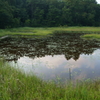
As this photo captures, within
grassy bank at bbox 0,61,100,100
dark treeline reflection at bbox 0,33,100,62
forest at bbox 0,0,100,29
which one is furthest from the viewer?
forest at bbox 0,0,100,29

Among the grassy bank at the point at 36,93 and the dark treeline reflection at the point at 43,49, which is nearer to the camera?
the grassy bank at the point at 36,93

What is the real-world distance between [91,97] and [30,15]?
6608cm

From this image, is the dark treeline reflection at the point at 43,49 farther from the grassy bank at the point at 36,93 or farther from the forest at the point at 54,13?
the forest at the point at 54,13

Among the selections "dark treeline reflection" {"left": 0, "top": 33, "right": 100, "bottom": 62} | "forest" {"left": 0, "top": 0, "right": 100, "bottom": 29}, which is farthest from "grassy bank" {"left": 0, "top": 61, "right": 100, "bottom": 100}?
"forest" {"left": 0, "top": 0, "right": 100, "bottom": 29}

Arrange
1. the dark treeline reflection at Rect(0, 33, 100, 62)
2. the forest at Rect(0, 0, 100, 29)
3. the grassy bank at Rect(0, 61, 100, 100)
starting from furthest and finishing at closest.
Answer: the forest at Rect(0, 0, 100, 29), the dark treeline reflection at Rect(0, 33, 100, 62), the grassy bank at Rect(0, 61, 100, 100)

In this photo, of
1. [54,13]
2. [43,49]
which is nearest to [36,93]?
[43,49]

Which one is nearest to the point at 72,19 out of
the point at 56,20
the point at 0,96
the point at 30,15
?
the point at 56,20

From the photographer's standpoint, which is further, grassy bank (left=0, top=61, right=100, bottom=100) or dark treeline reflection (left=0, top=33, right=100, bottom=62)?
dark treeline reflection (left=0, top=33, right=100, bottom=62)

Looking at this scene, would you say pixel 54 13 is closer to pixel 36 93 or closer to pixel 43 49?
pixel 43 49

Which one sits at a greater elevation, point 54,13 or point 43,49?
point 54,13

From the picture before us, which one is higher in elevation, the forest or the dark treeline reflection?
the forest

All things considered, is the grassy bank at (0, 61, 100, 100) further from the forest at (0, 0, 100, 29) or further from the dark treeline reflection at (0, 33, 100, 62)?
the forest at (0, 0, 100, 29)

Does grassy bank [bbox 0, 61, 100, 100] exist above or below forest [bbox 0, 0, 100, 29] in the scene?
below

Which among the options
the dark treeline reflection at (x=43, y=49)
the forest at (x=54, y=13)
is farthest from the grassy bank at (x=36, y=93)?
the forest at (x=54, y=13)
